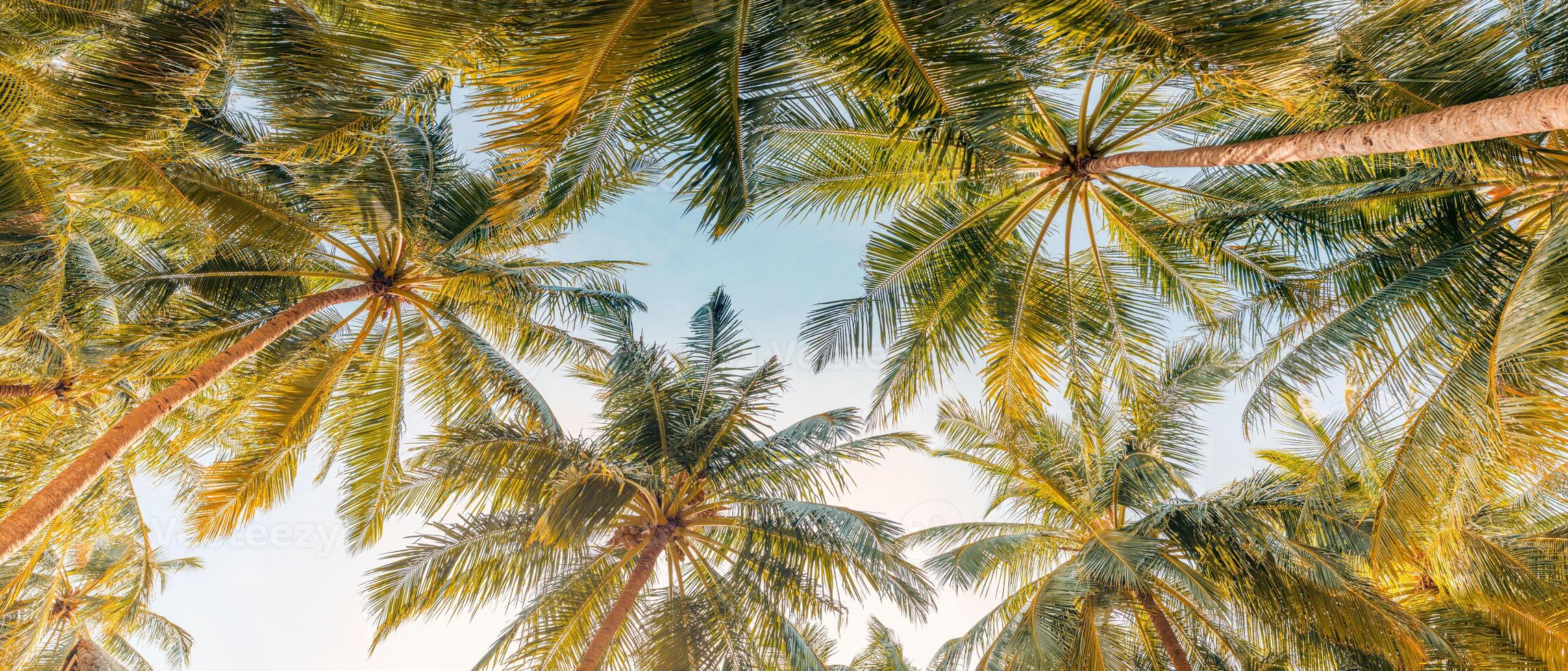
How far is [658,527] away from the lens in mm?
8719

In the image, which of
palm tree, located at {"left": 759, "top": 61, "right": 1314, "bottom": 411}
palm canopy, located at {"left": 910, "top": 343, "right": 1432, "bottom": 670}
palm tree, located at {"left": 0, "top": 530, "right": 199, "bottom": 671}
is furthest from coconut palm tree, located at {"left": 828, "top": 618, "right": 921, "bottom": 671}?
palm tree, located at {"left": 0, "top": 530, "right": 199, "bottom": 671}

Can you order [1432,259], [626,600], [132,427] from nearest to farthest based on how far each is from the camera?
1. [1432,259]
2. [132,427]
3. [626,600]

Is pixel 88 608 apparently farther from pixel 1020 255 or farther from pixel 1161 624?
pixel 1161 624

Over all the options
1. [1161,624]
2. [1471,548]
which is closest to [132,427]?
[1161,624]

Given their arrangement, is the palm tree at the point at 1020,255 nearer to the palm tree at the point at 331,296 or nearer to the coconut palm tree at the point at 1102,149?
the coconut palm tree at the point at 1102,149

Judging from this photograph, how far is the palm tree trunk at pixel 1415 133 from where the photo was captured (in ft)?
10.1

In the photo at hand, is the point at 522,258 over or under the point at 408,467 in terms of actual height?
over

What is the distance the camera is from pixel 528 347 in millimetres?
9609

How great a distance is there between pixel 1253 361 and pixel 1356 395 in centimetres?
103

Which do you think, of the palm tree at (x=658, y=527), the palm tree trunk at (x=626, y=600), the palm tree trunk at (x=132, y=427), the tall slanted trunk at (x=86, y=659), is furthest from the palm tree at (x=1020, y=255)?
the tall slanted trunk at (x=86, y=659)

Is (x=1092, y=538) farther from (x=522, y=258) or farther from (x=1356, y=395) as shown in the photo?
(x=522, y=258)

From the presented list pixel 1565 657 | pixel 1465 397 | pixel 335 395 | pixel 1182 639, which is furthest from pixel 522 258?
pixel 1565 657

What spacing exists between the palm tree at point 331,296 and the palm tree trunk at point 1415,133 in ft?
22.0

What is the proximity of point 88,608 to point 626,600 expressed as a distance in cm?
946
